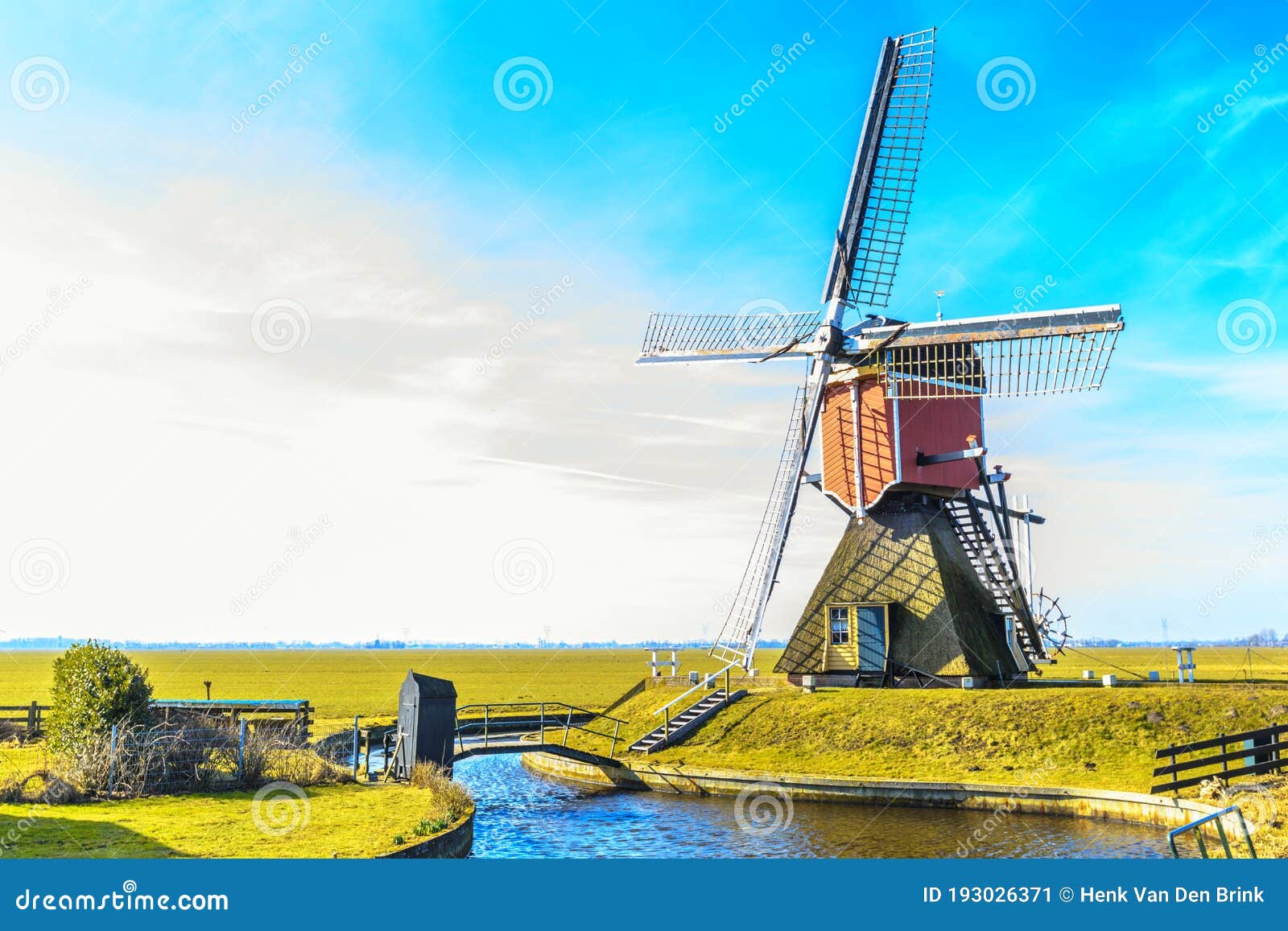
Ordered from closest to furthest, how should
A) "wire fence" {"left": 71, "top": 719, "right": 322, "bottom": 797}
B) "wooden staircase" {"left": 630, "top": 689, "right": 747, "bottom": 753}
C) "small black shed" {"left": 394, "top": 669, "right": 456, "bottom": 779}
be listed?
1. "wire fence" {"left": 71, "top": 719, "right": 322, "bottom": 797}
2. "small black shed" {"left": 394, "top": 669, "right": 456, "bottom": 779}
3. "wooden staircase" {"left": 630, "top": 689, "right": 747, "bottom": 753}

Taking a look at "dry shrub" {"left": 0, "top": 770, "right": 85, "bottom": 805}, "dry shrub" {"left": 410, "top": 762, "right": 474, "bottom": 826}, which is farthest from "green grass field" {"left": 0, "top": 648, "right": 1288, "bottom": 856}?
"dry shrub" {"left": 0, "top": 770, "right": 85, "bottom": 805}

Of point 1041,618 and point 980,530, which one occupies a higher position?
point 980,530

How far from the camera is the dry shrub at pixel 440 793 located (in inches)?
731

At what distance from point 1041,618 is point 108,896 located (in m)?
31.9

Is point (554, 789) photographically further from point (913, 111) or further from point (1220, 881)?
point (913, 111)

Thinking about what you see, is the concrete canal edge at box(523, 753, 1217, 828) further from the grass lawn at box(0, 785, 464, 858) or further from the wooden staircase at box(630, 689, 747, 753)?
the grass lawn at box(0, 785, 464, 858)

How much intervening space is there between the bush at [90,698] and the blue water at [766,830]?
8238mm

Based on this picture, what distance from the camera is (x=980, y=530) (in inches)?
1328

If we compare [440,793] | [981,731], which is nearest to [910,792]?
[981,731]

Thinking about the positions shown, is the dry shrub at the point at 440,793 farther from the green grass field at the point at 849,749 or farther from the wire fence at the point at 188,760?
the wire fence at the point at 188,760

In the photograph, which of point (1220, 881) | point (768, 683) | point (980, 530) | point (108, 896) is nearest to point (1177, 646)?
point (980, 530)

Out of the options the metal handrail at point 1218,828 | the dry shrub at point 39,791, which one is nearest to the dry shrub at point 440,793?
the dry shrub at point 39,791

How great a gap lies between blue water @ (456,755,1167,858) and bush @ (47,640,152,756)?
27.0 ft

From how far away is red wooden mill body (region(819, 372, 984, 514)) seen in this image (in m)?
32.4
